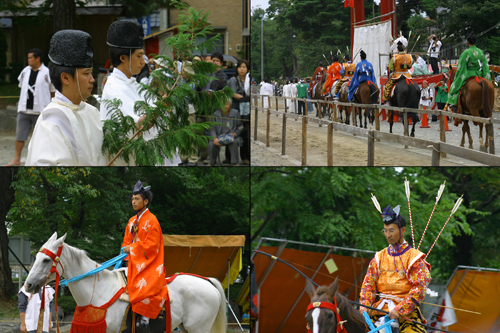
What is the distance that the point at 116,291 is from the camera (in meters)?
4.38

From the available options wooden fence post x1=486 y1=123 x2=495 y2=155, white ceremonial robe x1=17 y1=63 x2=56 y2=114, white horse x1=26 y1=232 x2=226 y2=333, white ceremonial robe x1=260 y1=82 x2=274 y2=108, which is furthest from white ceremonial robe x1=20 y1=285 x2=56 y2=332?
wooden fence post x1=486 y1=123 x2=495 y2=155

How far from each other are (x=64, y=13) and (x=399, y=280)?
7811 millimetres

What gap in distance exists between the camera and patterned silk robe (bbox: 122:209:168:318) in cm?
430

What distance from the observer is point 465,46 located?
23.9 ft

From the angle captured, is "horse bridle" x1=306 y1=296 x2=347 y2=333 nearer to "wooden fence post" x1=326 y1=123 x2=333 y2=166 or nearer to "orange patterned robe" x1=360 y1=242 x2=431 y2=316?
"orange patterned robe" x1=360 y1=242 x2=431 y2=316

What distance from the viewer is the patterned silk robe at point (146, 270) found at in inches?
169

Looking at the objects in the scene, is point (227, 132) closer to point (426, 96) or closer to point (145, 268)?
point (145, 268)

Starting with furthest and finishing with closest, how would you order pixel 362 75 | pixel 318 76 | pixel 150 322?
pixel 362 75 < pixel 318 76 < pixel 150 322

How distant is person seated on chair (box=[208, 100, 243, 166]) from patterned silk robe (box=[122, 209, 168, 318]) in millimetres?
2450

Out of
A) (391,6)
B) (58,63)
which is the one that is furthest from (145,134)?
(391,6)

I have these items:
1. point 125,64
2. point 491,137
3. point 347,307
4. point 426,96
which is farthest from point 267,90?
point 347,307

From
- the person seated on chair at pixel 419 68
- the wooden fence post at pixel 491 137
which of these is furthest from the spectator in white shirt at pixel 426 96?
the wooden fence post at pixel 491 137

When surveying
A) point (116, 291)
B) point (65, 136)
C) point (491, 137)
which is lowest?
point (116, 291)

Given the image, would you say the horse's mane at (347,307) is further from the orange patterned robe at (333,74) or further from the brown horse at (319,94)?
the orange patterned robe at (333,74)
